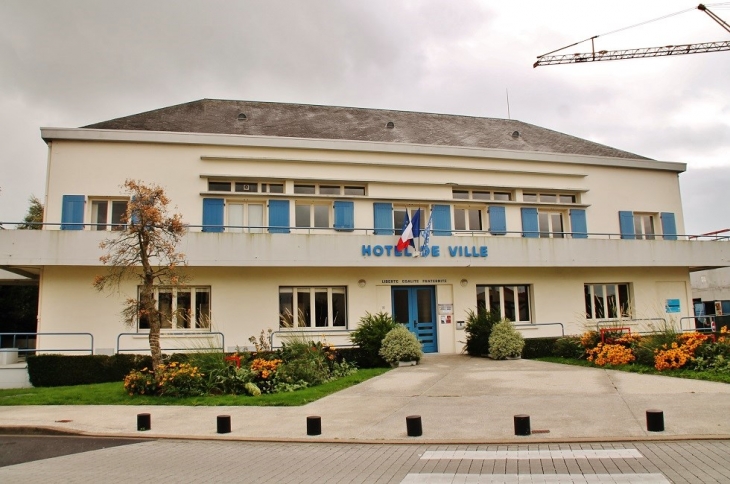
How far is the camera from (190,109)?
26.5m

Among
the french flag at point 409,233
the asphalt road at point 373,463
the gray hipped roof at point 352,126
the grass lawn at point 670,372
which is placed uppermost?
the gray hipped roof at point 352,126

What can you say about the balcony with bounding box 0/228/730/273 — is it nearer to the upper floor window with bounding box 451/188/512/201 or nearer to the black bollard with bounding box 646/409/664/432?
the upper floor window with bounding box 451/188/512/201

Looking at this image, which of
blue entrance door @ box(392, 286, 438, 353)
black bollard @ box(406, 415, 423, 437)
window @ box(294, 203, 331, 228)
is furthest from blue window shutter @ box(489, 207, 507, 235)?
black bollard @ box(406, 415, 423, 437)

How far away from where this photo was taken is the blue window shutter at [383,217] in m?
23.4

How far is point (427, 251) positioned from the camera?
22094 mm

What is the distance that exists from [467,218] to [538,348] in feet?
21.1

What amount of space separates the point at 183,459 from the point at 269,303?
44.2ft

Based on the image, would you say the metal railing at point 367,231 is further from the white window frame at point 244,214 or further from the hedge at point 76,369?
the hedge at point 76,369

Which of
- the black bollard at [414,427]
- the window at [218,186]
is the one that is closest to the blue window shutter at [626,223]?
the window at [218,186]

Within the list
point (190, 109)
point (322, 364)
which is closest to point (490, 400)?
point (322, 364)

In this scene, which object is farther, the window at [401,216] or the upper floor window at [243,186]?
the window at [401,216]

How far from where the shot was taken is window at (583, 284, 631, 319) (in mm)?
25266

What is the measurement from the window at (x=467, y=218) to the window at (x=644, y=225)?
7764mm

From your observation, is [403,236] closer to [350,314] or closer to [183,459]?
[350,314]
